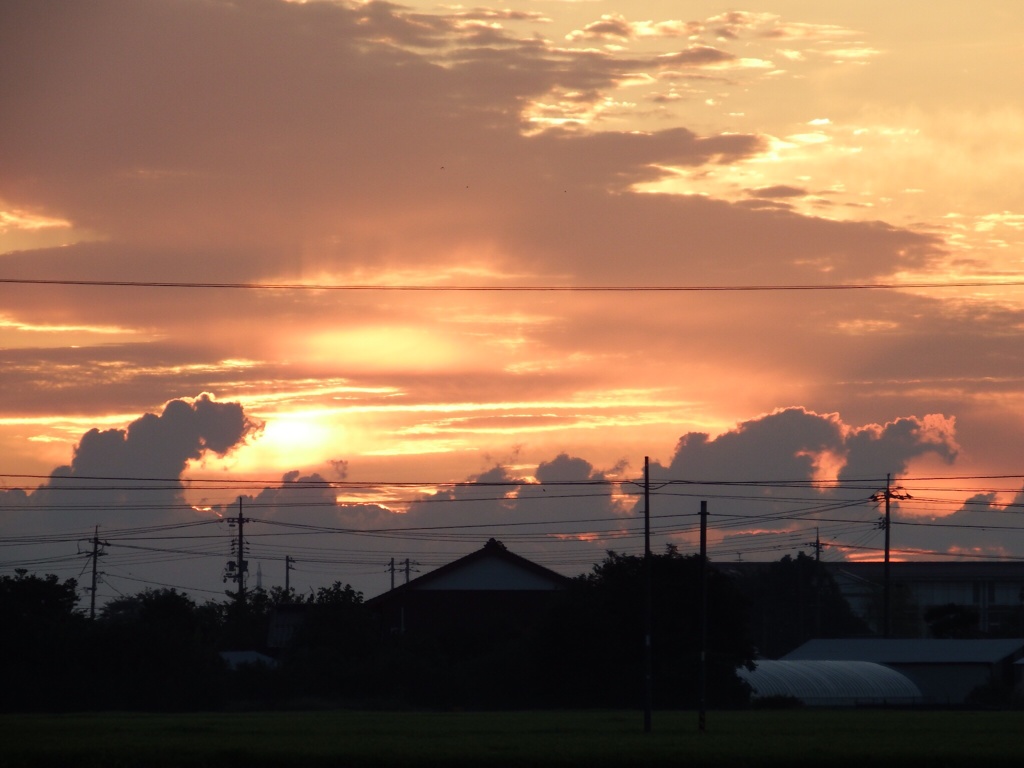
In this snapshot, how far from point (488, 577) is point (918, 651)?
107 feet

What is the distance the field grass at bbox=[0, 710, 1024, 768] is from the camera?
Result: 34.4 m

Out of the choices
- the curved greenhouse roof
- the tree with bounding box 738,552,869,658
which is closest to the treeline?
the curved greenhouse roof

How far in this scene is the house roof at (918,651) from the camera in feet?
313

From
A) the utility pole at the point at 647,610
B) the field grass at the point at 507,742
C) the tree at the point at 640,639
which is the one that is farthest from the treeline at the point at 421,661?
the utility pole at the point at 647,610

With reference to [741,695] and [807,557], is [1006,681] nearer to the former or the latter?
[741,695]

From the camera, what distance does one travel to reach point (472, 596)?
8862 cm

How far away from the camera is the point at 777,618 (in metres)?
150

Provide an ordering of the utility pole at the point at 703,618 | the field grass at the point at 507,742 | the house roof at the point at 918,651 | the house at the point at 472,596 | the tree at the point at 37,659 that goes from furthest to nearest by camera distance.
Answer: the house roof at the point at 918,651
the house at the point at 472,596
the tree at the point at 37,659
the utility pole at the point at 703,618
the field grass at the point at 507,742

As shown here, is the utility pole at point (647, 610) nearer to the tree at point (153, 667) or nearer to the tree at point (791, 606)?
the tree at point (153, 667)

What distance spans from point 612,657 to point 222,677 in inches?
848

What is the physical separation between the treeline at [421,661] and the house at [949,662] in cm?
2449

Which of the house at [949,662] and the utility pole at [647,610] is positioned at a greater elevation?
the utility pole at [647,610]

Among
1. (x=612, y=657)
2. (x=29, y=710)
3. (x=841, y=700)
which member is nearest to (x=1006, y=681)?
(x=841, y=700)

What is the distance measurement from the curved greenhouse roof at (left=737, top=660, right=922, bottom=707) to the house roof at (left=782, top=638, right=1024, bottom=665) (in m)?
8.10
